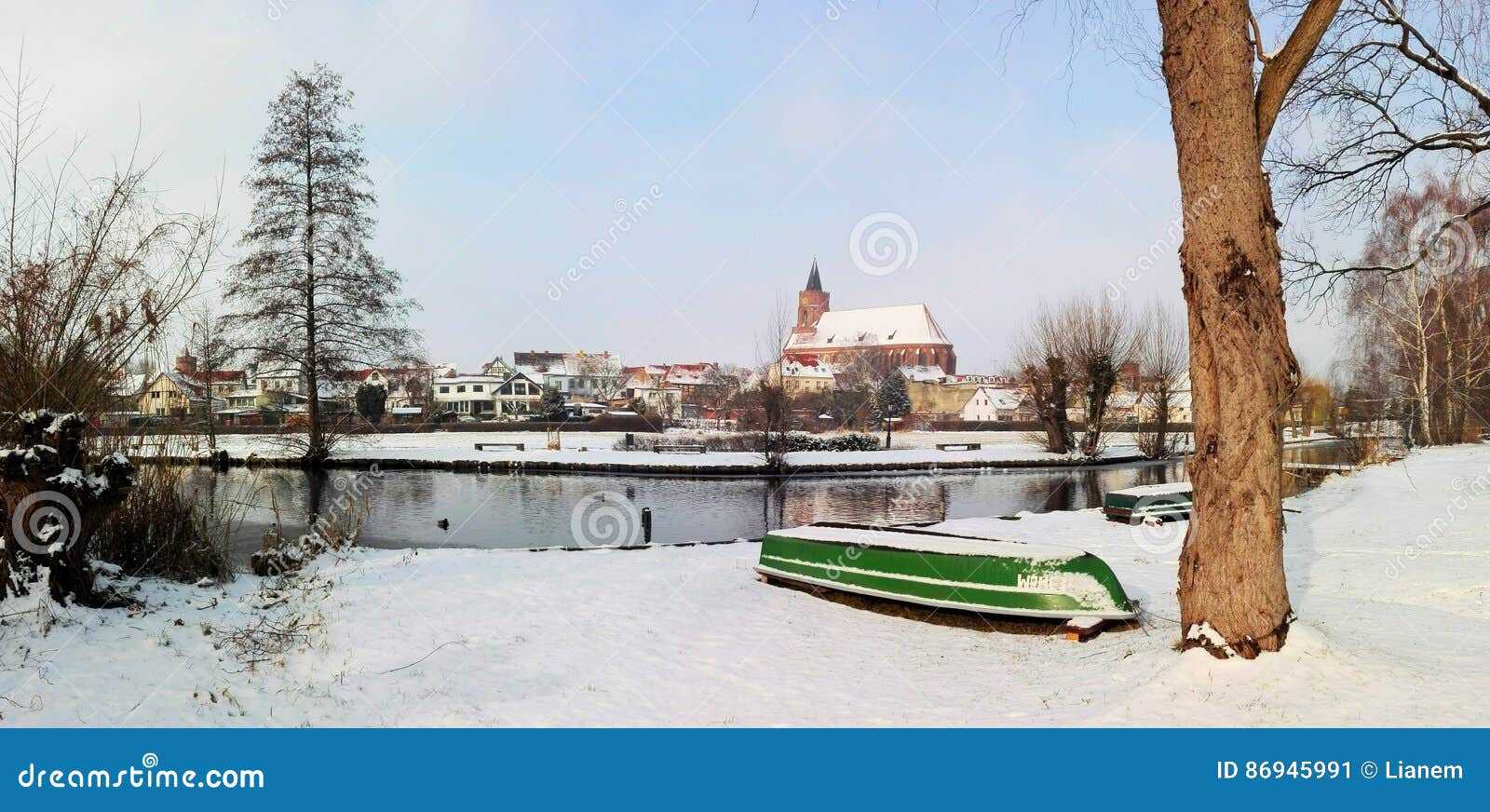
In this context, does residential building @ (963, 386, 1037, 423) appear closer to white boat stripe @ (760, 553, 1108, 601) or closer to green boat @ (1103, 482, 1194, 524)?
green boat @ (1103, 482, 1194, 524)

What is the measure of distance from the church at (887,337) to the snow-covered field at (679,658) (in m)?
88.5

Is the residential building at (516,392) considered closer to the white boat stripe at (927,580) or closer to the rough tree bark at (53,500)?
the white boat stripe at (927,580)

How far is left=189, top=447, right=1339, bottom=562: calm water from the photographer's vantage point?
1511 centimetres

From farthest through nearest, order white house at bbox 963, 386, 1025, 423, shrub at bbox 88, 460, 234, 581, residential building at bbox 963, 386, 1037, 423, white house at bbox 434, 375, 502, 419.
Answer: white house at bbox 963, 386, 1025, 423 < residential building at bbox 963, 386, 1037, 423 < white house at bbox 434, 375, 502, 419 < shrub at bbox 88, 460, 234, 581

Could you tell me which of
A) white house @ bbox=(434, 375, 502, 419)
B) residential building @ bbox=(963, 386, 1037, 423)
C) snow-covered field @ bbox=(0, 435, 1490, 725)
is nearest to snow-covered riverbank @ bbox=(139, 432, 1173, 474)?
snow-covered field @ bbox=(0, 435, 1490, 725)

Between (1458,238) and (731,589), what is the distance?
1223 centimetres

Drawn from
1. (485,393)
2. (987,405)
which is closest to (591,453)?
(485,393)

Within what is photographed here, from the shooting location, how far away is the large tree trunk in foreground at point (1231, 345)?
5.00 metres

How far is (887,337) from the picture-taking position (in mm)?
107312

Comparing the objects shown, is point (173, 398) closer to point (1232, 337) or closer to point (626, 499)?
point (1232, 337)

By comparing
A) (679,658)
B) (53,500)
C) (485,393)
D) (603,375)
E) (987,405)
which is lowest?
(679,658)

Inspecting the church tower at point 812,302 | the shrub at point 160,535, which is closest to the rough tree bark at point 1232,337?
the shrub at point 160,535

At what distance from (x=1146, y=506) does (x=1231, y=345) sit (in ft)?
32.1

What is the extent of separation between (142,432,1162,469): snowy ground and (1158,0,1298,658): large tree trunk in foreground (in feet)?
77.2
